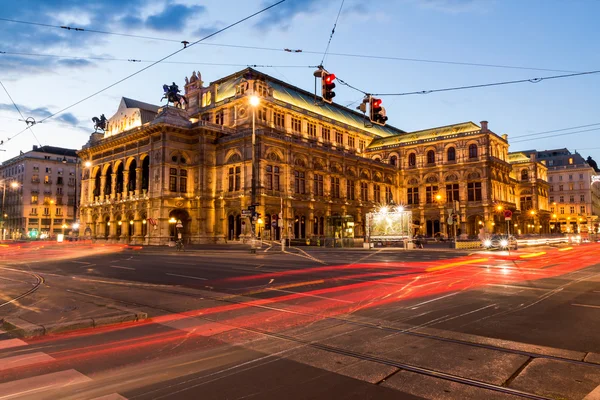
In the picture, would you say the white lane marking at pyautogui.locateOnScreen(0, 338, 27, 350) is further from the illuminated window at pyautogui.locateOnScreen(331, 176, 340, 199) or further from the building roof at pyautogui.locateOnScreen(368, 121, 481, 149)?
the building roof at pyautogui.locateOnScreen(368, 121, 481, 149)

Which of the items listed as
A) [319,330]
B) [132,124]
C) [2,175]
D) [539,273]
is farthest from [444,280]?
[2,175]

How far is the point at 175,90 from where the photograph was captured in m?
57.3

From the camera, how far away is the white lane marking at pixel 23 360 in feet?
18.4

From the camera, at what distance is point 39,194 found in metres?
96.0

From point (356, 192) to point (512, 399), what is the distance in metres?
61.1

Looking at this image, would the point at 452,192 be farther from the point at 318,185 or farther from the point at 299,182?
the point at 299,182

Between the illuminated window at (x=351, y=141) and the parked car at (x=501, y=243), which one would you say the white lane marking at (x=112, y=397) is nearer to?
the parked car at (x=501, y=243)

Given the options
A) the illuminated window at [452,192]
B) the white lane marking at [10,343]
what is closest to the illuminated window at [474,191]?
the illuminated window at [452,192]

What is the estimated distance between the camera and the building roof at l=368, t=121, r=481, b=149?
7119 centimetres

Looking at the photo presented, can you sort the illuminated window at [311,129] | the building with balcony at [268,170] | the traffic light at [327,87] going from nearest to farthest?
1. the traffic light at [327,87]
2. the building with balcony at [268,170]
3. the illuminated window at [311,129]

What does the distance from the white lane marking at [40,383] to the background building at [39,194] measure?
327ft

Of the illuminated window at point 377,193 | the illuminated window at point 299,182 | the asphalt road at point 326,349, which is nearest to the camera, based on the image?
the asphalt road at point 326,349

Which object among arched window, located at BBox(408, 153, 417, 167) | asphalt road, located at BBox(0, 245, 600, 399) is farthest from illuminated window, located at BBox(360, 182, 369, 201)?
asphalt road, located at BBox(0, 245, 600, 399)

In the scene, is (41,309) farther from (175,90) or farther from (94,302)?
(175,90)
